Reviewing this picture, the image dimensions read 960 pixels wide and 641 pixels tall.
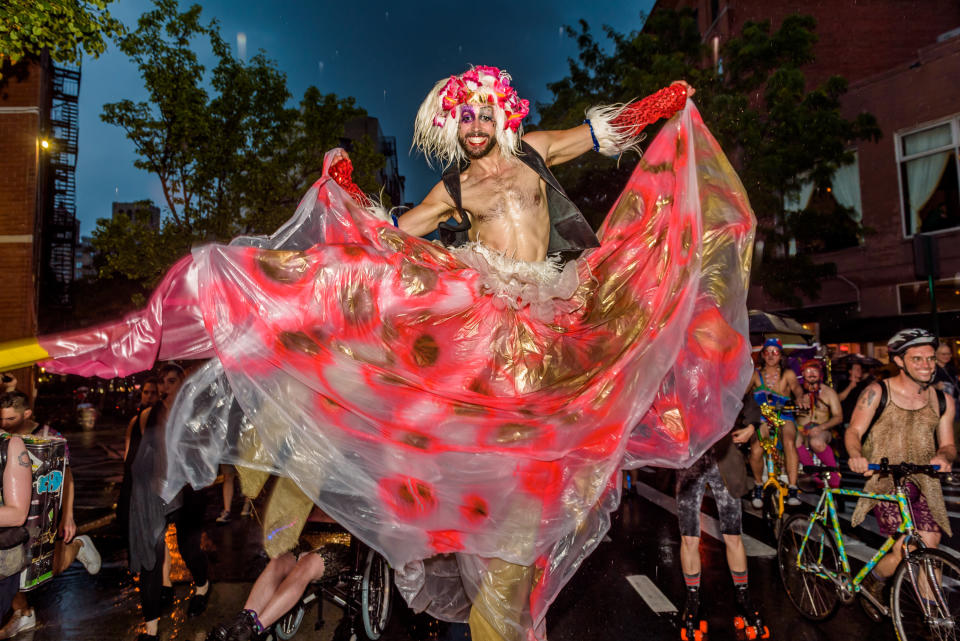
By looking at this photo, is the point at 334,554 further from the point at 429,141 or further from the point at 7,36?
the point at 7,36

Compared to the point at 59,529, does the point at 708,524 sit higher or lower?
lower

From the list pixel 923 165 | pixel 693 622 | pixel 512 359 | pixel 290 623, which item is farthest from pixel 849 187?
pixel 290 623

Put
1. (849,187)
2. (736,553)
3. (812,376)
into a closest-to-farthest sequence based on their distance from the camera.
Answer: (736,553), (812,376), (849,187)

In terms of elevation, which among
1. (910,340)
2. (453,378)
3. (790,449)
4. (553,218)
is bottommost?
(790,449)

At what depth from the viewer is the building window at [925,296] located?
1523 centimetres

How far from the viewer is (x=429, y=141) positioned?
11.8 ft

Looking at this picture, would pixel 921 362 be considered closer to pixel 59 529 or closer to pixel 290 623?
pixel 290 623

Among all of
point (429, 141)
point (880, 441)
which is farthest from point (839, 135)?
point (429, 141)

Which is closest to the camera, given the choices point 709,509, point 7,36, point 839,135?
point 7,36

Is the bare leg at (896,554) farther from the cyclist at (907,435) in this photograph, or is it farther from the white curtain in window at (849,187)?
the white curtain in window at (849,187)

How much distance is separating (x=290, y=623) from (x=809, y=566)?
402 cm

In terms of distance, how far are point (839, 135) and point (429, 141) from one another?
43.9ft

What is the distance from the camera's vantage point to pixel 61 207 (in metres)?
28.1

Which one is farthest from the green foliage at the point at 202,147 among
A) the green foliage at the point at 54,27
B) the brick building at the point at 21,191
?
the green foliage at the point at 54,27
